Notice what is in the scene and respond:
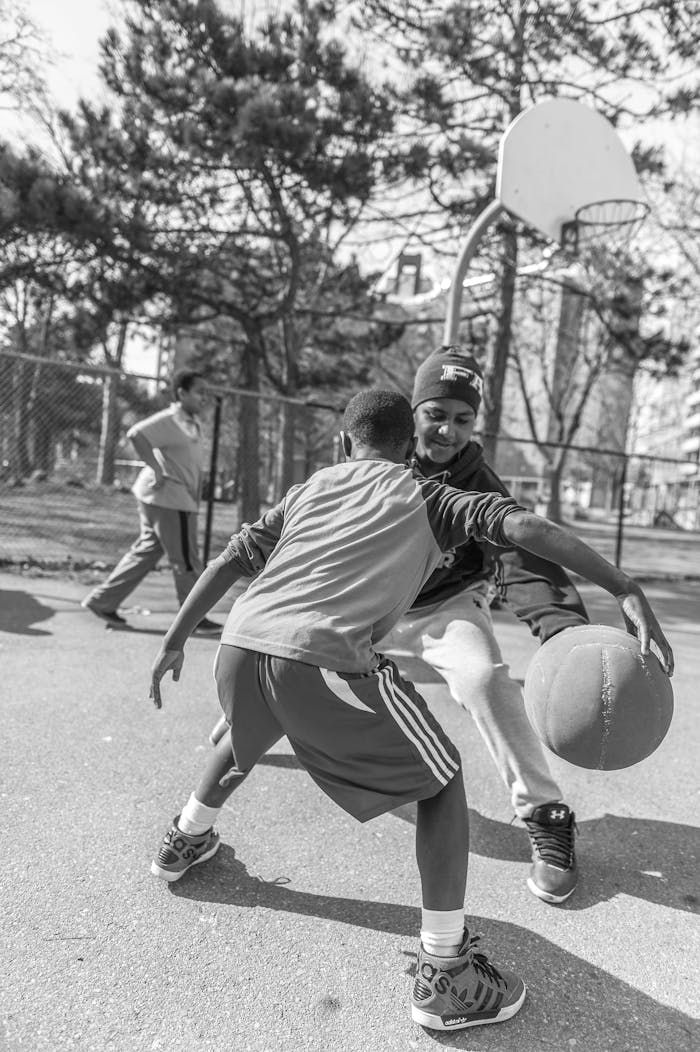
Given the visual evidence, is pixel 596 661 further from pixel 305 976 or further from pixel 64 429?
pixel 64 429

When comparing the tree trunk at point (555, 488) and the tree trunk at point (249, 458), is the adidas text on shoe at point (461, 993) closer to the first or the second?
the tree trunk at point (249, 458)

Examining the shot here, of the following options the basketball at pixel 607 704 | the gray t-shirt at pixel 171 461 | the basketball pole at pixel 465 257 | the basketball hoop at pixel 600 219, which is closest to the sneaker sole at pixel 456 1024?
the basketball at pixel 607 704

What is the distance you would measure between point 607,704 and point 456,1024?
95 cm

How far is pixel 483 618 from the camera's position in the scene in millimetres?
3387

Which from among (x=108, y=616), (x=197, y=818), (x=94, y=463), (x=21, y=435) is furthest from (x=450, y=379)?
(x=94, y=463)

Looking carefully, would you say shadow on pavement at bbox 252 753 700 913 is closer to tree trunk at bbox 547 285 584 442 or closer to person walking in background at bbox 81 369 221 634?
person walking in background at bbox 81 369 221 634

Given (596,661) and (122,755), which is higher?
(596,661)

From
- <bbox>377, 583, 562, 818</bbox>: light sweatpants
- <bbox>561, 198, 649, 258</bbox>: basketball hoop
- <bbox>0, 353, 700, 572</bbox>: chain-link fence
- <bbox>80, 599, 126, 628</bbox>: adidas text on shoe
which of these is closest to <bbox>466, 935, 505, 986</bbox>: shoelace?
<bbox>377, 583, 562, 818</bbox>: light sweatpants

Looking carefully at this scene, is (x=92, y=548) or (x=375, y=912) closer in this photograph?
(x=375, y=912)

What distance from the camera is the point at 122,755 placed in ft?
12.5

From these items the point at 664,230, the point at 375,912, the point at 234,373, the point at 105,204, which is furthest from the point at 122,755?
the point at 664,230

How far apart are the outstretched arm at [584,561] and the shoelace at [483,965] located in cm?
96

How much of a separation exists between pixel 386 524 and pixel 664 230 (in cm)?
1800

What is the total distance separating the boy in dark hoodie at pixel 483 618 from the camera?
117 inches
